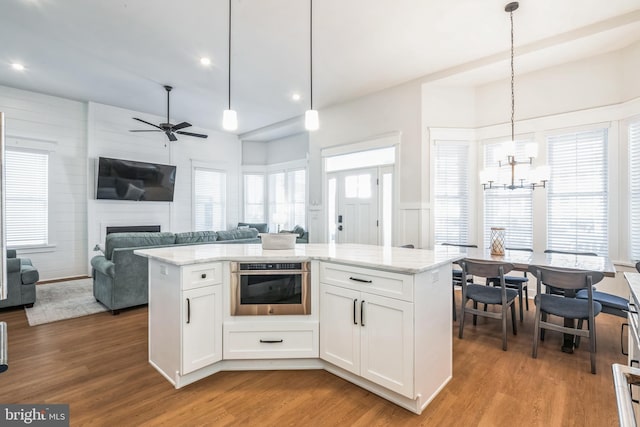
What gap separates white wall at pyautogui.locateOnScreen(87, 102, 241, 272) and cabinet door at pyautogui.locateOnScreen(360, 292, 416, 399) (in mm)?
6177

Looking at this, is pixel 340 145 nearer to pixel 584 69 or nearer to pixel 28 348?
pixel 584 69

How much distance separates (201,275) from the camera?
2.34 metres

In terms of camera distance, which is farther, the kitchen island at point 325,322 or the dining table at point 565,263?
the dining table at point 565,263

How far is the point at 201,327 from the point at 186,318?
0.15 metres

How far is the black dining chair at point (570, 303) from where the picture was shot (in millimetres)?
2568

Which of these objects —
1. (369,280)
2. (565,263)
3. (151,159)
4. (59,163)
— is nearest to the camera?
(369,280)

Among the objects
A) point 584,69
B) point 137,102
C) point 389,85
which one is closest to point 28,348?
point 137,102

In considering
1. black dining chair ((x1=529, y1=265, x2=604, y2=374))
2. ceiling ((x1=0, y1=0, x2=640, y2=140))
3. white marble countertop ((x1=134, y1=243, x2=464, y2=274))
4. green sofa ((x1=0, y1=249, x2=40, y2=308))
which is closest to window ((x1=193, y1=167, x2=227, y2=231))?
ceiling ((x1=0, y1=0, x2=640, y2=140))

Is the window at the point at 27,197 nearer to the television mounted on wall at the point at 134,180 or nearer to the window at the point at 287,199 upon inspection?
the television mounted on wall at the point at 134,180

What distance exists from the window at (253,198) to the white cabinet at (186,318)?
621 centimetres

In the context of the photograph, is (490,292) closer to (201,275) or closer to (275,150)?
Result: (201,275)

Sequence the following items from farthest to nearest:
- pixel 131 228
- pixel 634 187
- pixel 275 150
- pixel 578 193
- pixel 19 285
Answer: pixel 275 150
pixel 131 228
pixel 578 193
pixel 19 285
pixel 634 187

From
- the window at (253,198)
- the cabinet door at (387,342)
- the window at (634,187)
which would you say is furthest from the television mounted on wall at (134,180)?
the window at (634,187)

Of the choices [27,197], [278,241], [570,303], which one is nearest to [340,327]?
[278,241]
